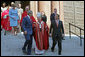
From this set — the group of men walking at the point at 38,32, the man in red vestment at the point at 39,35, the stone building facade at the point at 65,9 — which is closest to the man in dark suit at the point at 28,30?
the group of men walking at the point at 38,32

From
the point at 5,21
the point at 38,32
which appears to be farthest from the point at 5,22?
the point at 38,32

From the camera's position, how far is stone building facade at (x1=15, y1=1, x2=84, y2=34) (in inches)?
582

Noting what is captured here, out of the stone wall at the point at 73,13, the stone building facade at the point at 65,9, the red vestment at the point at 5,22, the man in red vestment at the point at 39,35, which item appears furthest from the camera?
the stone wall at the point at 73,13

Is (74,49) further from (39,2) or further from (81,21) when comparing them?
(81,21)

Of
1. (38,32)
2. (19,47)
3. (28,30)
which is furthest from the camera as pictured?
(19,47)

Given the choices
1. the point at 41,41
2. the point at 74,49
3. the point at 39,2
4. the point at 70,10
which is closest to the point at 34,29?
the point at 41,41

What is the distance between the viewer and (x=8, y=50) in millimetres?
10086

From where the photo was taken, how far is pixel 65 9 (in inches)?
612

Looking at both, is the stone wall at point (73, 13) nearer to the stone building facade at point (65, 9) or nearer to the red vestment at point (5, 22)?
the stone building facade at point (65, 9)

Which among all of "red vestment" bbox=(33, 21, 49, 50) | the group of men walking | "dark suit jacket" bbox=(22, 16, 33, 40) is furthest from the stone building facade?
"dark suit jacket" bbox=(22, 16, 33, 40)

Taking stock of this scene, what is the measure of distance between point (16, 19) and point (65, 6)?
357 cm

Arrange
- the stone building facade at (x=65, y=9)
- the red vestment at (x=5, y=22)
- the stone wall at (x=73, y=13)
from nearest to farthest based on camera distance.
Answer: the red vestment at (x=5, y=22)
the stone building facade at (x=65, y=9)
the stone wall at (x=73, y=13)

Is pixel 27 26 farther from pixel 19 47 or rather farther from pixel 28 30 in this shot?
pixel 19 47

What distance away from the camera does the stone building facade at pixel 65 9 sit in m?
14.8
